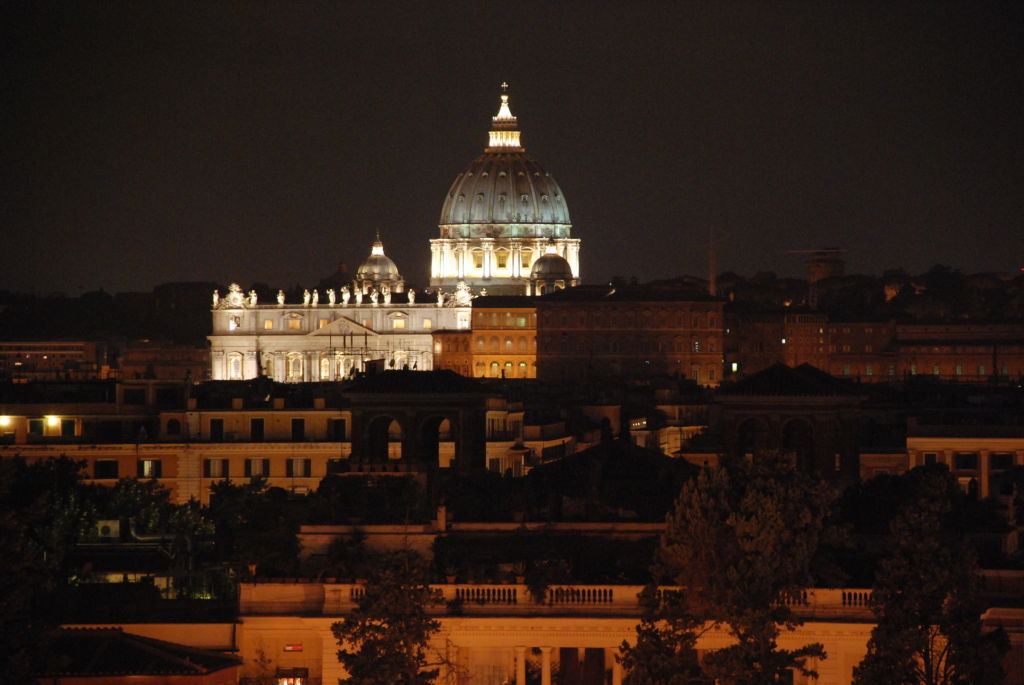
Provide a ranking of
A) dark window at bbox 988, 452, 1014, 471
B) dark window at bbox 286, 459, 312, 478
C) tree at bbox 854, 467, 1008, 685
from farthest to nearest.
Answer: dark window at bbox 286, 459, 312, 478 → dark window at bbox 988, 452, 1014, 471 → tree at bbox 854, 467, 1008, 685

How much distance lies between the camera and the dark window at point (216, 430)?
3189 inches

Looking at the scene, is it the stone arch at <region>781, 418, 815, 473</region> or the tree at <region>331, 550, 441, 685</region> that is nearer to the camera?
the tree at <region>331, 550, 441, 685</region>

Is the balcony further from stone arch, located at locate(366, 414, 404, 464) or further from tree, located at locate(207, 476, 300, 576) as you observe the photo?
stone arch, located at locate(366, 414, 404, 464)

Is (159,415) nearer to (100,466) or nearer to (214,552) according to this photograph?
(100,466)

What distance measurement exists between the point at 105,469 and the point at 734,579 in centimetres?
4108

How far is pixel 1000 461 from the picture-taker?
72625 mm

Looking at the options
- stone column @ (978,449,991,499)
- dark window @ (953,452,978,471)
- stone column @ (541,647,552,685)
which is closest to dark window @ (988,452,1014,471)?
stone column @ (978,449,991,499)

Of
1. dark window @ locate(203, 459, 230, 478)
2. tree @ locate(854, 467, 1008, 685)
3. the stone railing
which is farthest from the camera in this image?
dark window @ locate(203, 459, 230, 478)

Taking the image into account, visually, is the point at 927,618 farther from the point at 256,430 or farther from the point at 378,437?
the point at 256,430

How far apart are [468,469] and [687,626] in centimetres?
1887

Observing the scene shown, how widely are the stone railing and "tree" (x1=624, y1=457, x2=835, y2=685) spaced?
1.38ft

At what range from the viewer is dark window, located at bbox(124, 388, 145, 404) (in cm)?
8457

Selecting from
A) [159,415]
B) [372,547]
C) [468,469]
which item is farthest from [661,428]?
[372,547]

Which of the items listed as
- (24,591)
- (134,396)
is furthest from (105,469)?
(24,591)
